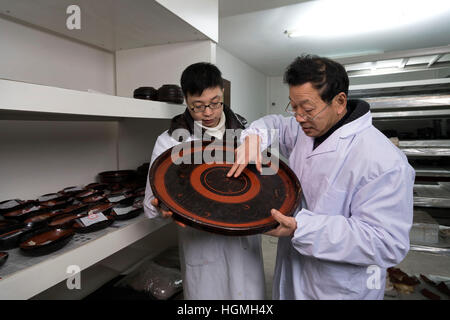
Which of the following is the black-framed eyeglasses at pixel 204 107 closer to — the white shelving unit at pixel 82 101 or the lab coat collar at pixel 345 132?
the white shelving unit at pixel 82 101

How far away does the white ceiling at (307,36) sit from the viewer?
2640 mm

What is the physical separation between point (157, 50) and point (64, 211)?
1.06 m

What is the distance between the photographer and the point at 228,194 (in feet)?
2.75

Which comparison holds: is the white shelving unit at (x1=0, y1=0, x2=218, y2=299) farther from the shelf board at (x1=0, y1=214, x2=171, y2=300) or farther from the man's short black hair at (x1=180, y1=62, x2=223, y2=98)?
the man's short black hair at (x1=180, y1=62, x2=223, y2=98)

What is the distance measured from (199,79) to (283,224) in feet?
2.11

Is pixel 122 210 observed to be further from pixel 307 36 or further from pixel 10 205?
pixel 307 36

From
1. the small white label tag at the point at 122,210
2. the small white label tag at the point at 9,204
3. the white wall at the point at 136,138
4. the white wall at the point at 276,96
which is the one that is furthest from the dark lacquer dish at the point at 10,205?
the white wall at the point at 276,96

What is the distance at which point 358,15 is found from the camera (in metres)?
2.90

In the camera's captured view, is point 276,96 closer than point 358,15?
No

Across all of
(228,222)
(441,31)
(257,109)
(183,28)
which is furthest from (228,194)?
(257,109)

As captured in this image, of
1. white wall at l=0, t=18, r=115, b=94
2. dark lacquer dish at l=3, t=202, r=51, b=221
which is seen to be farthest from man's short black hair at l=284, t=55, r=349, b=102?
white wall at l=0, t=18, r=115, b=94

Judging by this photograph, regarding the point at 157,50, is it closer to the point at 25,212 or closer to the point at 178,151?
the point at 178,151

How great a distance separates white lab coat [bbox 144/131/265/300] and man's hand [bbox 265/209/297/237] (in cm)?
34

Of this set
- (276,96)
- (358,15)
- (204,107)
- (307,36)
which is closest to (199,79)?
(204,107)
